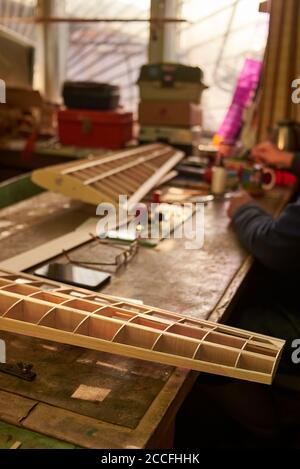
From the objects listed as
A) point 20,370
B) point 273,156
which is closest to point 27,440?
point 20,370

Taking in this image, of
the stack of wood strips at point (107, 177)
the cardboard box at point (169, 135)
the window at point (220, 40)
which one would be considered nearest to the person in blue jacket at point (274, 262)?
the stack of wood strips at point (107, 177)

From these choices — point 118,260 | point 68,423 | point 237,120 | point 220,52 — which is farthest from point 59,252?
point 220,52

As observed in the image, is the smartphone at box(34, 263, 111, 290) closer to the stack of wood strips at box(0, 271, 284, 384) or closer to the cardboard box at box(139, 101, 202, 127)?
the stack of wood strips at box(0, 271, 284, 384)

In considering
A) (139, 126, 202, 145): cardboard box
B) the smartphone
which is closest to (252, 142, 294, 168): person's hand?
(139, 126, 202, 145): cardboard box

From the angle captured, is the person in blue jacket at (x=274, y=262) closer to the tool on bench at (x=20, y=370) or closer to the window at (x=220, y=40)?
the tool on bench at (x=20, y=370)

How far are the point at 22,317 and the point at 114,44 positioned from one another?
10.3 feet

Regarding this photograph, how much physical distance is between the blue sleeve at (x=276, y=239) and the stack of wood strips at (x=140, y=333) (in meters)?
0.49

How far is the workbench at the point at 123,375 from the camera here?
30.6 inches

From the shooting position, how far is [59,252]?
152 cm

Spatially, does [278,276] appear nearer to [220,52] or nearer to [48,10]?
[220,52]

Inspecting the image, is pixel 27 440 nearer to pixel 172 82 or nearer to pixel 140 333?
pixel 140 333

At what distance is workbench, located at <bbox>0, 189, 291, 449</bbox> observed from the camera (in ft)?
2.55

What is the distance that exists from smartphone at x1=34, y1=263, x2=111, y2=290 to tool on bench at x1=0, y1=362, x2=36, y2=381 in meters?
0.36

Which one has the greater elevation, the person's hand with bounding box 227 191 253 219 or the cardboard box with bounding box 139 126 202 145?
the cardboard box with bounding box 139 126 202 145
